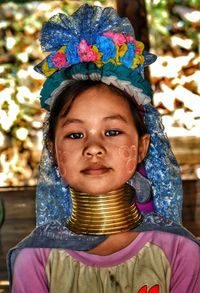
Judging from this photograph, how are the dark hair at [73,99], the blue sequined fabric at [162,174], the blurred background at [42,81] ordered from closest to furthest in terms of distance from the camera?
the dark hair at [73,99]
the blue sequined fabric at [162,174]
the blurred background at [42,81]

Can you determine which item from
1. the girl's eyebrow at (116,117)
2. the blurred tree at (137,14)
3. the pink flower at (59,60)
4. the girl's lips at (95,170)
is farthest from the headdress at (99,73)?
the blurred tree at (137,14)

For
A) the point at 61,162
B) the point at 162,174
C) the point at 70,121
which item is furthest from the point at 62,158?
the point at 162,174

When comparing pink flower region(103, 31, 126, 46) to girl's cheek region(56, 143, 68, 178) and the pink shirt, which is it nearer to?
girl's cheek region(56, 143, 68, 178)

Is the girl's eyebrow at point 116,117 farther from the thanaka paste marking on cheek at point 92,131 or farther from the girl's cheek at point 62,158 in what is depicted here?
the girl's cheek at point 62,158

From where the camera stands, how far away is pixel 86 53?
2301mm

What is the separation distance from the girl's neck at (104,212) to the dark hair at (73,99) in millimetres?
247

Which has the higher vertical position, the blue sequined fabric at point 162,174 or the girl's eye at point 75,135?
the girl's eye at point 75,135

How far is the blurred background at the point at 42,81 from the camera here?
16.2 feet

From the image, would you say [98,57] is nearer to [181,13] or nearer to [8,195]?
[8,195]

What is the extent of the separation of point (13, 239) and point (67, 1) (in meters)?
4.79

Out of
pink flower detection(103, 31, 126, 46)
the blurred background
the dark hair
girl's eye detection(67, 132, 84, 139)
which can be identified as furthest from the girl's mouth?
the blurred background

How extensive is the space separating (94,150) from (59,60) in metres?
0.38

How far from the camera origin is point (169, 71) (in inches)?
298

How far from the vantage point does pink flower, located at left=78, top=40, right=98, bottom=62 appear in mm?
2291
